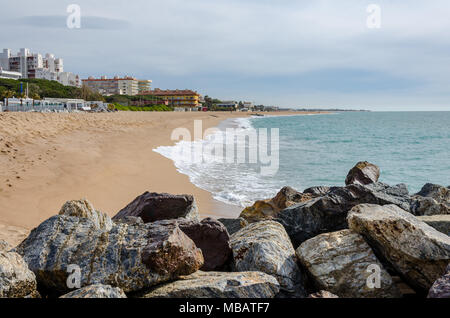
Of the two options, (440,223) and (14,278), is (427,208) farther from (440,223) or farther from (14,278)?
(14,278)

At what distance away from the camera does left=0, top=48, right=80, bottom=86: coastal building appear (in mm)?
145500

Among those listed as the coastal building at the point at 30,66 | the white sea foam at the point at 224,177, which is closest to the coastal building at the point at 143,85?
the coastal building at the point at 30,66

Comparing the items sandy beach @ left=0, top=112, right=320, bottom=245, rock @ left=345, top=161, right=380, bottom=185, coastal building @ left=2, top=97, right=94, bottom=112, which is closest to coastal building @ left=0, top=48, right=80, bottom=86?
coastal building @ left=2, top=97, right=94, bottom=112

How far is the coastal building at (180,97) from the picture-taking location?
14550cm

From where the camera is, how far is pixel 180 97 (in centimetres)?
14712

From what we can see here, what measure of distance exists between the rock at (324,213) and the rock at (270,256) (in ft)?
2.76

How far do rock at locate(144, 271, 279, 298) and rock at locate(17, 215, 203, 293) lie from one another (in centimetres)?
12

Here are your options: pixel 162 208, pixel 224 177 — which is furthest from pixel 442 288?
pixel 224 177

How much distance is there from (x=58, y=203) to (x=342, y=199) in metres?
6.23

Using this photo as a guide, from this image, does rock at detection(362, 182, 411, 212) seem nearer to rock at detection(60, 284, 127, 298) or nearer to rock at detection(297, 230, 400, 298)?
rock at detection(297, 230, 400, 298)

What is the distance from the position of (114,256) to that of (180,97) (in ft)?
482
